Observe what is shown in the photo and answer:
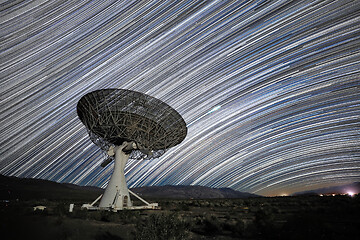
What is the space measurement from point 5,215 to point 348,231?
425 inches

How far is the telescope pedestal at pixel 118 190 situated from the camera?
53.4 ft

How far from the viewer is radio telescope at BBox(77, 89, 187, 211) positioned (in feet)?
53.2

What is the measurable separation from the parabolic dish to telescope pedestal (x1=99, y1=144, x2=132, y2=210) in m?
1.57

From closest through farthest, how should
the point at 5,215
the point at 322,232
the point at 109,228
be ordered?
the point at 5,215 < the point at 322,232 < the point at 109,228

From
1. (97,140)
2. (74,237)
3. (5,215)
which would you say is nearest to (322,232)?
(74,237)

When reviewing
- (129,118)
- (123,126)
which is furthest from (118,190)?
(129,118)

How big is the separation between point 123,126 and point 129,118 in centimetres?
87

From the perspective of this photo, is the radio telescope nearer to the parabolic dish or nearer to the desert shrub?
the parabolic dish

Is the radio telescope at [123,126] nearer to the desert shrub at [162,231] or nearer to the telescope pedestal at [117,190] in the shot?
the telescope pedestal at [117,190]

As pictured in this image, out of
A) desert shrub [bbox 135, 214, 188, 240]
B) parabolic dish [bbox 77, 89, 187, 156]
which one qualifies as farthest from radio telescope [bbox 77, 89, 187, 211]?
desert shrub [bbox 135, 214, 188, 240]

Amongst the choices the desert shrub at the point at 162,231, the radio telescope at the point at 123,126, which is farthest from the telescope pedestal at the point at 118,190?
the desert shrub at the point at 162,231

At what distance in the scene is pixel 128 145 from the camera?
59.1 feet

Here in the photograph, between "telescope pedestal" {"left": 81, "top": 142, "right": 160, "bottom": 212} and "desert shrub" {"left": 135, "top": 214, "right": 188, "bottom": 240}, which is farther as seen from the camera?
"telescope pedestal" {"left": 81, "top": 142, "right": 160, "bottom": 212}

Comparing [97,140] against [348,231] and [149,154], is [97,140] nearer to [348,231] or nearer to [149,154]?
[149,154]
